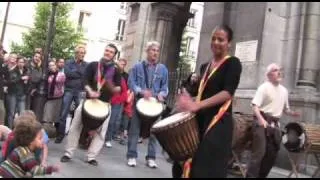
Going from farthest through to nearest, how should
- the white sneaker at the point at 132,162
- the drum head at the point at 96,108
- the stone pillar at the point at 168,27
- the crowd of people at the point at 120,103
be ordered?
1. the stone pillar at the point at 168,27
2. the white sneaker at the point at 132,162
3. the drum head at the point at 96,108
4. the crowd of people at the point at 120,103

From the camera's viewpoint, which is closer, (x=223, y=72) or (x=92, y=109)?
(x=223, y=72)

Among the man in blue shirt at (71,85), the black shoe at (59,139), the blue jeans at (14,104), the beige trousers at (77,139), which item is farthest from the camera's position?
the blue jeans at (14,104)

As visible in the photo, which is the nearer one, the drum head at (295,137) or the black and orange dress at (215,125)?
the black and orange dress at (215,125)

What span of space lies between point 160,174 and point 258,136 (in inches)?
60.1

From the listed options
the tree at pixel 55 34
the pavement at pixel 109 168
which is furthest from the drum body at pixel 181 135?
the tree at pixel 55 34

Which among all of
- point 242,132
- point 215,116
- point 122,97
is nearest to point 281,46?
point 122,97

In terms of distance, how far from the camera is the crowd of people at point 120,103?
4.94 m

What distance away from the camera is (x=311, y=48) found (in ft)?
36.0

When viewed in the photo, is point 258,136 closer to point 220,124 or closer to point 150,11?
point 220,124

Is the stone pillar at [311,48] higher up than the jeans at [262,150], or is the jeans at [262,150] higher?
the stone pillar at [311,48]

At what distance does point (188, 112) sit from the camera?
16.4 ft

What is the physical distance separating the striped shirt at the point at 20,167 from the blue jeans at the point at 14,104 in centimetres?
644

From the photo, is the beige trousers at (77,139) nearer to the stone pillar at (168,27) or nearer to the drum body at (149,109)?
the drum body at (149,109)

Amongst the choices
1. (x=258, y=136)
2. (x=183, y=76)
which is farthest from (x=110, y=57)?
(x=183, y=76)
